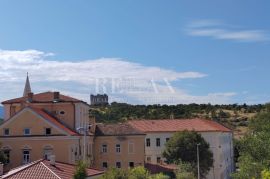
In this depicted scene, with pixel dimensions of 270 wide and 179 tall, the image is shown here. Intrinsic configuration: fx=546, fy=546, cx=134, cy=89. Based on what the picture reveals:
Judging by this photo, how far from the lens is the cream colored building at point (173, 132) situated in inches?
3477

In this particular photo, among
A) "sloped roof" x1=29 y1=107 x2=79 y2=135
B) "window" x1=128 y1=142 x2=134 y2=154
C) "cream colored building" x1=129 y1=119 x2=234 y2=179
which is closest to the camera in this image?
"sloped roof" x1=29 y1=107 x2=79 y2=135

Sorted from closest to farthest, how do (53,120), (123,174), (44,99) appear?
(123,174) → (53,120) → (44,99)

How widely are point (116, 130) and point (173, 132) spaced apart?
20.4 meters

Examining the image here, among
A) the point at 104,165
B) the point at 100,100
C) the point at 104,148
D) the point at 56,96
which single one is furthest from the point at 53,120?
the point at 100,100

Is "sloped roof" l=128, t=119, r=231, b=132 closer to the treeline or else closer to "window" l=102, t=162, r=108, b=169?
"window" l=102, t=162, r=108, b=169

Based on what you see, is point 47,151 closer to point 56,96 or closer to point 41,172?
point 56,96

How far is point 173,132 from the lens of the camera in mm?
90375

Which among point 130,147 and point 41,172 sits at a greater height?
point 130,147

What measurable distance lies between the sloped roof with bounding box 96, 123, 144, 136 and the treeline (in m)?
46.1

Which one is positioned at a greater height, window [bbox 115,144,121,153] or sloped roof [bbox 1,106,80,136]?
sloped roof [bbox 1,106,80,136]

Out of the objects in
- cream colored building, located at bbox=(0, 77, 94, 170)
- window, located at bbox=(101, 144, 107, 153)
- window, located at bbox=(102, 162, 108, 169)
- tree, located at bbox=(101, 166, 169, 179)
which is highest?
cream colored building, located at bbox=(0, 77, 94, 170)

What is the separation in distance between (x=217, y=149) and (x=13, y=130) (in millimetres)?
38764

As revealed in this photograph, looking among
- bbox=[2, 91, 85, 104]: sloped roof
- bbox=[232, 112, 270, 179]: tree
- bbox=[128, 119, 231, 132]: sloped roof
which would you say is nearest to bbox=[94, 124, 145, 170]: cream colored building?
bbox=[2, 91, 85, 104]: sloped roof

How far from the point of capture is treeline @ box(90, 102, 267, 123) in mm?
130000
